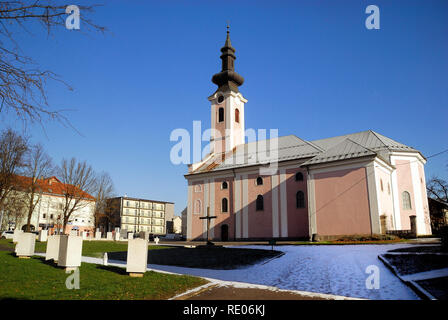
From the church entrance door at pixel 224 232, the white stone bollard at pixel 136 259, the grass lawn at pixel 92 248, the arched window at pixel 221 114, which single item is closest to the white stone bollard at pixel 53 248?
the white stone bollard at pixel 136 259

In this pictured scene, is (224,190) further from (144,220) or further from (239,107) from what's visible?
(144,220)

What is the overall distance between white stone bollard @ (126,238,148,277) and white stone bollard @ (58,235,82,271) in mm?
1869

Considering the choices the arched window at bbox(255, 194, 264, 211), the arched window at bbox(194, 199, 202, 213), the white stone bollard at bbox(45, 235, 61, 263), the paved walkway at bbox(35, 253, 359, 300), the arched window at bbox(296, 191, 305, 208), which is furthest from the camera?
the arched window at bbox(194, 199, 202, 213)

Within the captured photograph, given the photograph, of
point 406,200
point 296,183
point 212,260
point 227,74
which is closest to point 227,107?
point 227,74

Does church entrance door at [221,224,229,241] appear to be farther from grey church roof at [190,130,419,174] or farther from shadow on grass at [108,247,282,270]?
shadow on grass at [108,247,282,270]

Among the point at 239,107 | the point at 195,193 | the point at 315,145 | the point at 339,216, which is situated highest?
the point at 239,107

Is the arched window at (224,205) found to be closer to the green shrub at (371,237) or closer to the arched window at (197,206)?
the arched window at (197,206)

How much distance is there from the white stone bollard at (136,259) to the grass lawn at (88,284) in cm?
23

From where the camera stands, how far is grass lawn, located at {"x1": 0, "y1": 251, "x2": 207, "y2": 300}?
714cm

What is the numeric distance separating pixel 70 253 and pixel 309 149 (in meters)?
26.8

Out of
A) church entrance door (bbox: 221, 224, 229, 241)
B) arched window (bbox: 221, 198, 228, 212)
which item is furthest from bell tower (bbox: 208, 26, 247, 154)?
church entrance door (bbox: 221, 224, 229, 241)

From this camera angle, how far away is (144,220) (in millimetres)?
88875
